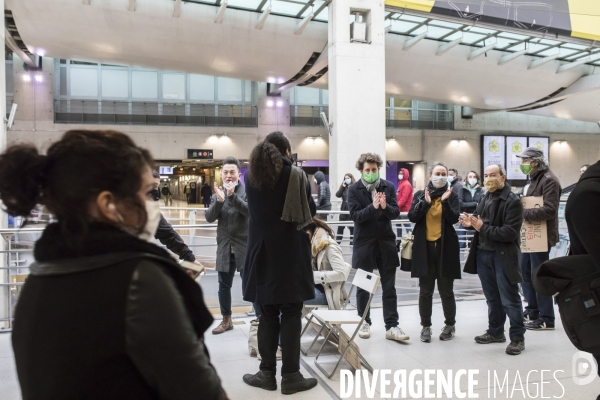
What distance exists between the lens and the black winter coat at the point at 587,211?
1.82m

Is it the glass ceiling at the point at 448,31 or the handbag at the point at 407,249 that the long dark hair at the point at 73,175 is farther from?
the glass ceiling at the point at 448,31

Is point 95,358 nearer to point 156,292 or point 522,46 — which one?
point 156,292

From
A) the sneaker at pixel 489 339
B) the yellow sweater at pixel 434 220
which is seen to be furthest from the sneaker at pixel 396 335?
the yellow sweater at pixel 434 220

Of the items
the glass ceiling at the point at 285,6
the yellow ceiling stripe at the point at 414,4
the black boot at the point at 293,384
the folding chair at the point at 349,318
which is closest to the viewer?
the black boot at the point at 293,384

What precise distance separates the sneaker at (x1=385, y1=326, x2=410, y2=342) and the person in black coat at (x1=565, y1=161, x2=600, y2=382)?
9.42ft

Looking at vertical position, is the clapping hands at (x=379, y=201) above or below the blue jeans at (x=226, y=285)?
above

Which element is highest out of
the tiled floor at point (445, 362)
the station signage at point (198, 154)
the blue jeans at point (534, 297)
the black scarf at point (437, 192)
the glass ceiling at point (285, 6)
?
the glass ceiling at point (285, 6)

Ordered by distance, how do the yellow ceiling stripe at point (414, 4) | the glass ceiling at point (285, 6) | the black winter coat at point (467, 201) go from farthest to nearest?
the glass ceiling at point (285, 6) → the yellow ceiling stripe at point (414, 4) → the black winter coat at point (467, 201)

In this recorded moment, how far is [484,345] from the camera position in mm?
4523

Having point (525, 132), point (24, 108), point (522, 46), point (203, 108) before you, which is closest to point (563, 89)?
point (522, 46)

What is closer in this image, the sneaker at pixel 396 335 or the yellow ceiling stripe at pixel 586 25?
the sneaker at pixel 396 335

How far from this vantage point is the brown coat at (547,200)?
4.76m

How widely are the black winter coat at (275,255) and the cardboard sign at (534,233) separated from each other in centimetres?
259

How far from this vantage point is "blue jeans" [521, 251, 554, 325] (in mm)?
4914
